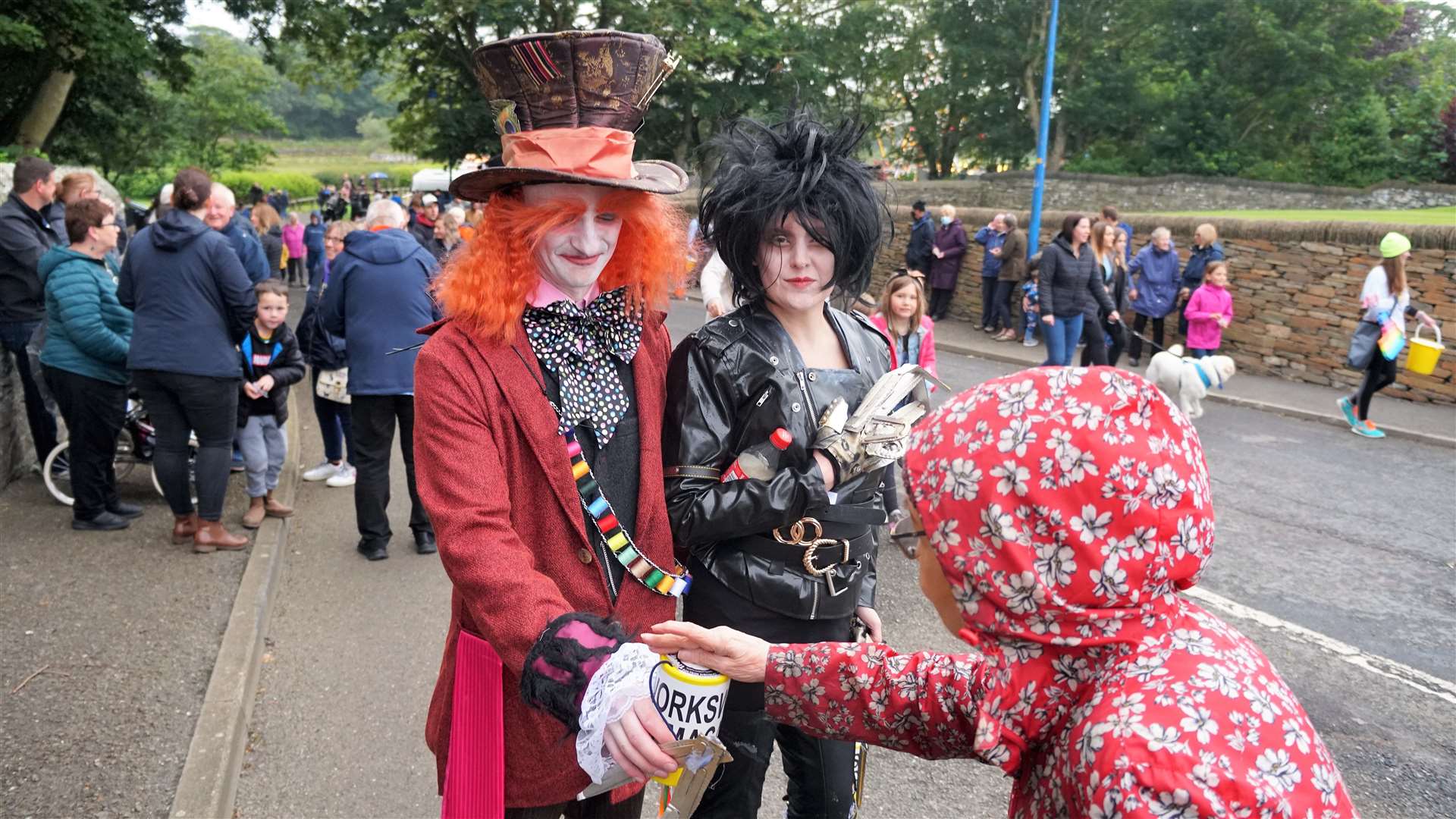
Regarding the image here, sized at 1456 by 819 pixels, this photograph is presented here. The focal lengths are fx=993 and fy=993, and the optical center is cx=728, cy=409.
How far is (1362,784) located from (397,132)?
28055mm

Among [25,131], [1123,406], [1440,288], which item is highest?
[25,131]

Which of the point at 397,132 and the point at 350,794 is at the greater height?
the point at 397,132

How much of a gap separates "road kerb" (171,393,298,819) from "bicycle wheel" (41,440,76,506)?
52.5 inches

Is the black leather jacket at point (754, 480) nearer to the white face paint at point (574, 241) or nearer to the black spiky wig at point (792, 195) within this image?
the black spiky wig at point (792, 195)

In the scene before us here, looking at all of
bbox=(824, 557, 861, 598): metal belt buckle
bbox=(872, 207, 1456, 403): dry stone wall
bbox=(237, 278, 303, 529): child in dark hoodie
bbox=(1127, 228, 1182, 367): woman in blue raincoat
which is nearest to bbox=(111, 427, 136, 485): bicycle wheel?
bbox=(237, 278, 303, 529): child in dark hoodie

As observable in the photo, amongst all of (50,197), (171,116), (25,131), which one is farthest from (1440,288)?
(171,116)

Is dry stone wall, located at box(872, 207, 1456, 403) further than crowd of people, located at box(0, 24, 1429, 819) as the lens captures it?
Yes

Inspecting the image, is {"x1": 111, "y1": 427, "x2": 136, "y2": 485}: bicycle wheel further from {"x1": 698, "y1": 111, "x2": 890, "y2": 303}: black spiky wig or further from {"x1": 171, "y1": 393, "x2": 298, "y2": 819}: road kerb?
{"x1": 698, "y1": 111, "x2": 890, "y2": 303}: black spiky wig

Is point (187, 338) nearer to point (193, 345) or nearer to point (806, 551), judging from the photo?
point (193, 345)

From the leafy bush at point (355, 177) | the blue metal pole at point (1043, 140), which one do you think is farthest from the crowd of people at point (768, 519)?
the leafy bush at point (355, 177)

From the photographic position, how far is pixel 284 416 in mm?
6309

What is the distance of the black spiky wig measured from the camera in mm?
2264

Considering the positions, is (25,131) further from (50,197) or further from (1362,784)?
(1362,784)

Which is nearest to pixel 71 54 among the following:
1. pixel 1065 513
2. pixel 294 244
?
pixel 294 244
